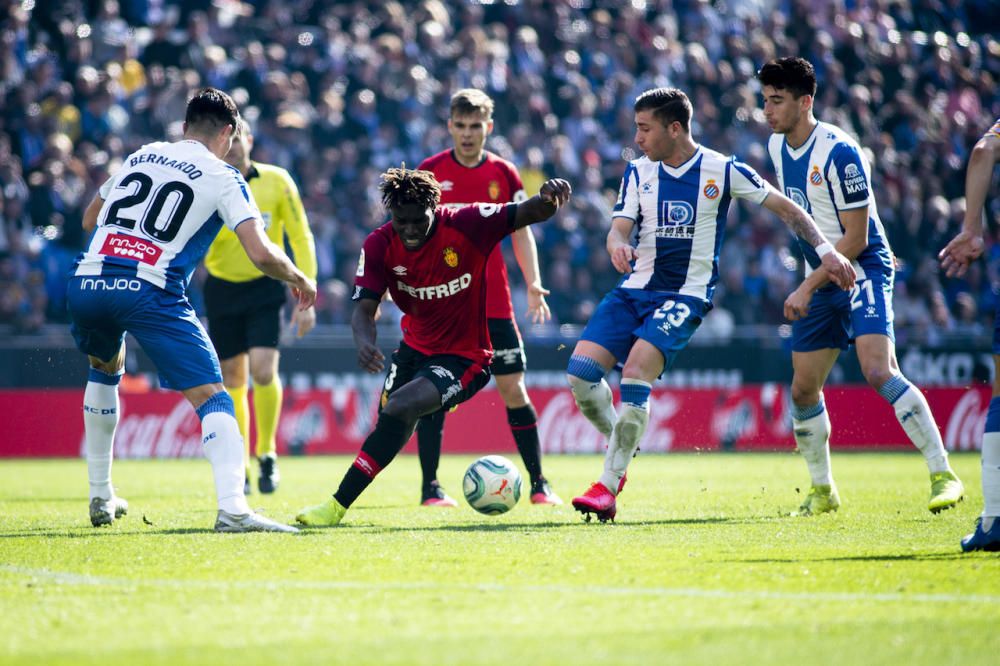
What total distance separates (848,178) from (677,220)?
115 cm

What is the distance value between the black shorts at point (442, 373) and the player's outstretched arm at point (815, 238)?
79.6 inches

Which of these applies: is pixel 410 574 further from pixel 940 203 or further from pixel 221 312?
pixel 940 203

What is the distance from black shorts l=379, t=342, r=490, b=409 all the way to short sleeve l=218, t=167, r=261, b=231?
1425mm

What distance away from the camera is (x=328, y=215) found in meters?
18.5

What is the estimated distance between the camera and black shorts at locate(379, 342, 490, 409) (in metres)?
7.69

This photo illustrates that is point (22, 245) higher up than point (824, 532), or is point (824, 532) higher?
point (22, 245)

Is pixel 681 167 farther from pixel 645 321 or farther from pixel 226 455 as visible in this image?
pixel 226 455

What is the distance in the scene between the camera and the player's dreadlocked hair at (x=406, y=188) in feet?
24.2

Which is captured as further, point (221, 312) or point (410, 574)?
point (221, 312)

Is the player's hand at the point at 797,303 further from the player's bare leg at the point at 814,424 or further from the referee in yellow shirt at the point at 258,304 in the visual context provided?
the referee in yellow shirt at the point at 258,304

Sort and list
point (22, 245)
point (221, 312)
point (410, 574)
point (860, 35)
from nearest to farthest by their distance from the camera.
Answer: point (410, 574)
point (221, 312)
point (22, 245)
point (860, 35)

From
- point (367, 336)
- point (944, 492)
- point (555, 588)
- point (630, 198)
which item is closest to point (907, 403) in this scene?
point (944, 492)

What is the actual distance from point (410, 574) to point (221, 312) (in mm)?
5582

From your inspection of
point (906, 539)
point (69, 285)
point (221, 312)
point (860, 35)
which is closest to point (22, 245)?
point (221, 312)
